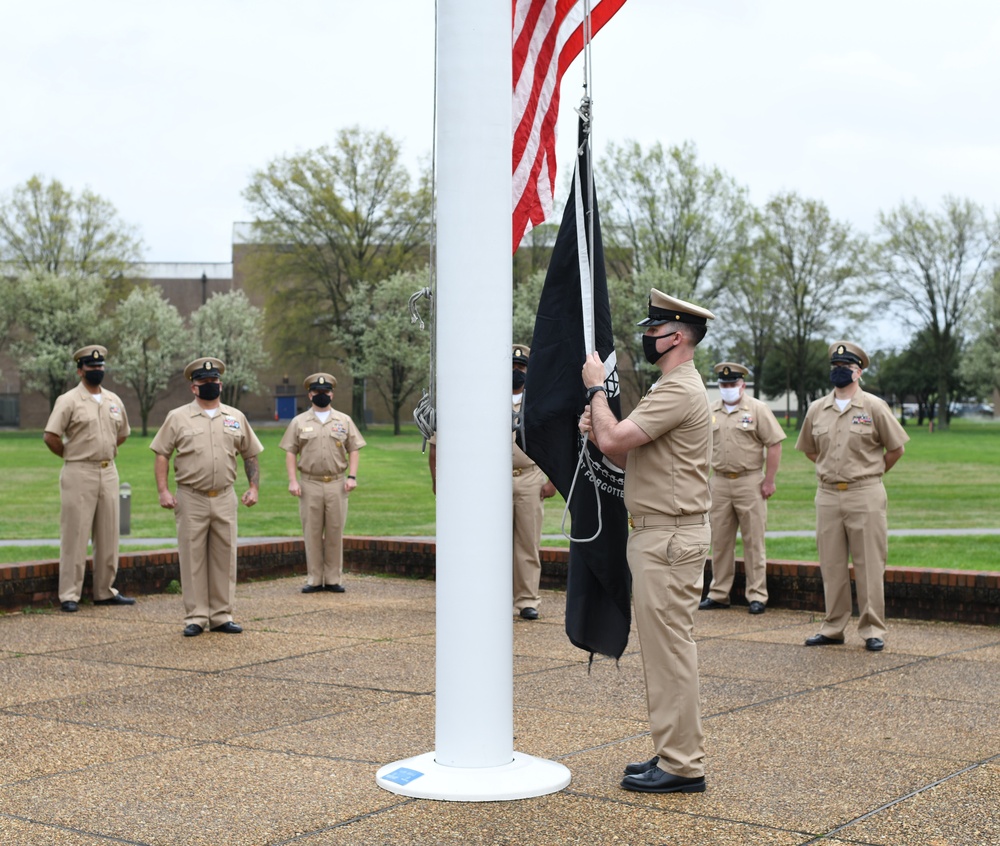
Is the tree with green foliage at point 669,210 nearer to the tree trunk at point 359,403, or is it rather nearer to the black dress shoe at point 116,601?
the tree trunk at point 359,403

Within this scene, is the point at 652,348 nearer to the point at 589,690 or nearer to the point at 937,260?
the point at 589,690

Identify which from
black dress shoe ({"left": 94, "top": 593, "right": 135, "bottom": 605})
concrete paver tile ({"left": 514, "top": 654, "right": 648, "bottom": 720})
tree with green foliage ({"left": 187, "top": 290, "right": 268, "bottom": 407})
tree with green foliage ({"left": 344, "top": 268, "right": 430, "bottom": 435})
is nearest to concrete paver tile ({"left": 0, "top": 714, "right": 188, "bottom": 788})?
concrete paver tile ({"left": 514, "top": 654, "right": 648, "bottom": 720})

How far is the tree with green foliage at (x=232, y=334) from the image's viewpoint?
222 ft

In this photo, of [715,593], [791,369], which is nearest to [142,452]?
[715,593]

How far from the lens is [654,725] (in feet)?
17.8

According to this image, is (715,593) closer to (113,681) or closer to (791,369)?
(113,681)

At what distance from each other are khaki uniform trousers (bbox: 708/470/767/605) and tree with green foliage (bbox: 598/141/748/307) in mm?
51796

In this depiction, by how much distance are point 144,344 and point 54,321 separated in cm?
469

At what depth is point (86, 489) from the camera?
37.7 feet

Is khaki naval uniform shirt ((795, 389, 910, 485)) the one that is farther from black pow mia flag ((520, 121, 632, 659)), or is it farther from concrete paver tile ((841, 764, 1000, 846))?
concrete paver tile ((841, 764, 1000, 846))

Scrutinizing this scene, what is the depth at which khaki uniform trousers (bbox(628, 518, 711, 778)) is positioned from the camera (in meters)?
5.37

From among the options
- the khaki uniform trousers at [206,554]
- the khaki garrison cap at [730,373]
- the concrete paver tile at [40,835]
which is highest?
the khaki garrison cap at [730,373]

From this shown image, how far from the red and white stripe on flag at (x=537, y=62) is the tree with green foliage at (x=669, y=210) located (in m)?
57.3

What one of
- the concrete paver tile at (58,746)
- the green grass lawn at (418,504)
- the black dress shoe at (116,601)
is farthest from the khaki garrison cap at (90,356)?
the concrete paver tile at (58,746)
